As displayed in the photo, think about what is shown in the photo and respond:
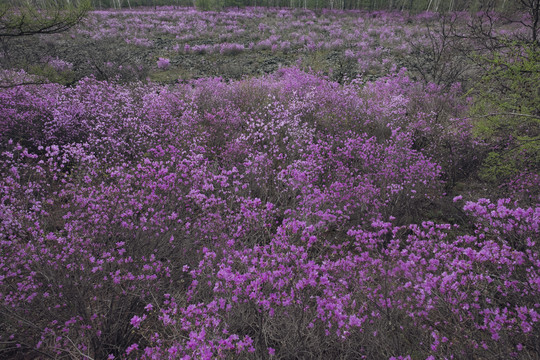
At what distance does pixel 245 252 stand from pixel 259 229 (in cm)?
77

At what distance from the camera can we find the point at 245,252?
123 inches

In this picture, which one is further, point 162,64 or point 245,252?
point 162,64

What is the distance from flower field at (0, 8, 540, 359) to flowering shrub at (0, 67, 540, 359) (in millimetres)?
35

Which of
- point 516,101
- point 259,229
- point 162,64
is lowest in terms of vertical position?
point 259,229

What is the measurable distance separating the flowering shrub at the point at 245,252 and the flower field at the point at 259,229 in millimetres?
35

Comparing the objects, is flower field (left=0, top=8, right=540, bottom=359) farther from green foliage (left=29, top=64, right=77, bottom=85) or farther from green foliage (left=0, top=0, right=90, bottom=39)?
green foliage (left=0, top=0, right=90, bottom=39)

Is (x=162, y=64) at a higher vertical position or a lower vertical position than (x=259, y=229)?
higher

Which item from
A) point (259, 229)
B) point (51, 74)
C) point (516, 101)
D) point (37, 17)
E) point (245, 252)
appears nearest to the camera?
point (245, 252)

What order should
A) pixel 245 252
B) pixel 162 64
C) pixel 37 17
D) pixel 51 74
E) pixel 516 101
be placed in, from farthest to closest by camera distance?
pixel 162 64 → pixel 51 74 → pixel 37 17 → pixel 516 101 → pixel 245 252

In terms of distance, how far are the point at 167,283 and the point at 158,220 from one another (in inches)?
30.9

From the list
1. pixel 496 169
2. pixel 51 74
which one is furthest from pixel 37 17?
pixel 496 169

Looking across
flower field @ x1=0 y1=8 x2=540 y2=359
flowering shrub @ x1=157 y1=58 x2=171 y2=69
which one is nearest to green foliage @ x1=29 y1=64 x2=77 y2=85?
flower field @ x1=0 y1=8 x2=540 y2=359

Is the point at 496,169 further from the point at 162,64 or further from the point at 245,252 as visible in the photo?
the point at 162,64

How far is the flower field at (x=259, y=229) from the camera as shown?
2381 mm
